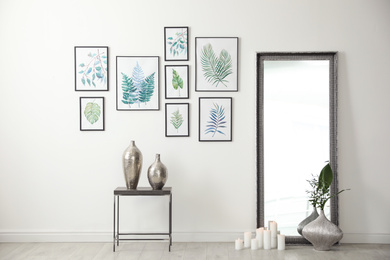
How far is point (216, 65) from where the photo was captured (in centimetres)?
511

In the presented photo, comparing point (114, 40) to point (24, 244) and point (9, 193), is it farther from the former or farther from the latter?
point (24, 244)

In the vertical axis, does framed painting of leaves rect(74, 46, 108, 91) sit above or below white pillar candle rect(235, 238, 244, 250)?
above

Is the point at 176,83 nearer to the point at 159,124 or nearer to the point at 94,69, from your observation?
the point at 159,124

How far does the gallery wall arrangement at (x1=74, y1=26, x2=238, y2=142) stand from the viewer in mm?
5117

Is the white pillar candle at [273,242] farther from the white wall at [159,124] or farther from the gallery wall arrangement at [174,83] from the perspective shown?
the gallery wall arrangement at [174,83]

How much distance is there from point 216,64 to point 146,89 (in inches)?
30.9

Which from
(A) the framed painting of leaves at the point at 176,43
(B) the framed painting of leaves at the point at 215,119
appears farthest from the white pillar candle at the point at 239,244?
(A) the framed painting of leaves at the point at 176,43

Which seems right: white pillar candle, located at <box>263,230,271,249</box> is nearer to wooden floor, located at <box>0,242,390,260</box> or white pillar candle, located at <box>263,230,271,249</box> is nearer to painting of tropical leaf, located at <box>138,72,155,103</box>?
wooden floor, located at <box>0,242,390,260</box>

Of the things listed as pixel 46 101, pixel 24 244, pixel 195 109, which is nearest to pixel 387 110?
pixel 195 109

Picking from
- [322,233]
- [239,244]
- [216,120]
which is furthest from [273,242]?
[216,120]

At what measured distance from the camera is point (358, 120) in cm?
509

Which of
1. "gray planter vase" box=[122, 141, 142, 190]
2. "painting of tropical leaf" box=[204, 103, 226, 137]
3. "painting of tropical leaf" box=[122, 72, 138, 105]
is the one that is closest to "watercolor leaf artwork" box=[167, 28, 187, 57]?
"painting of tropical leaf" box=[122, 72, 138, 105]

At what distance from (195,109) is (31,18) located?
1995 millimetres

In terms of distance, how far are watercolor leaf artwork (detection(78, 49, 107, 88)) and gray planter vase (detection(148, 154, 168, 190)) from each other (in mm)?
1089
